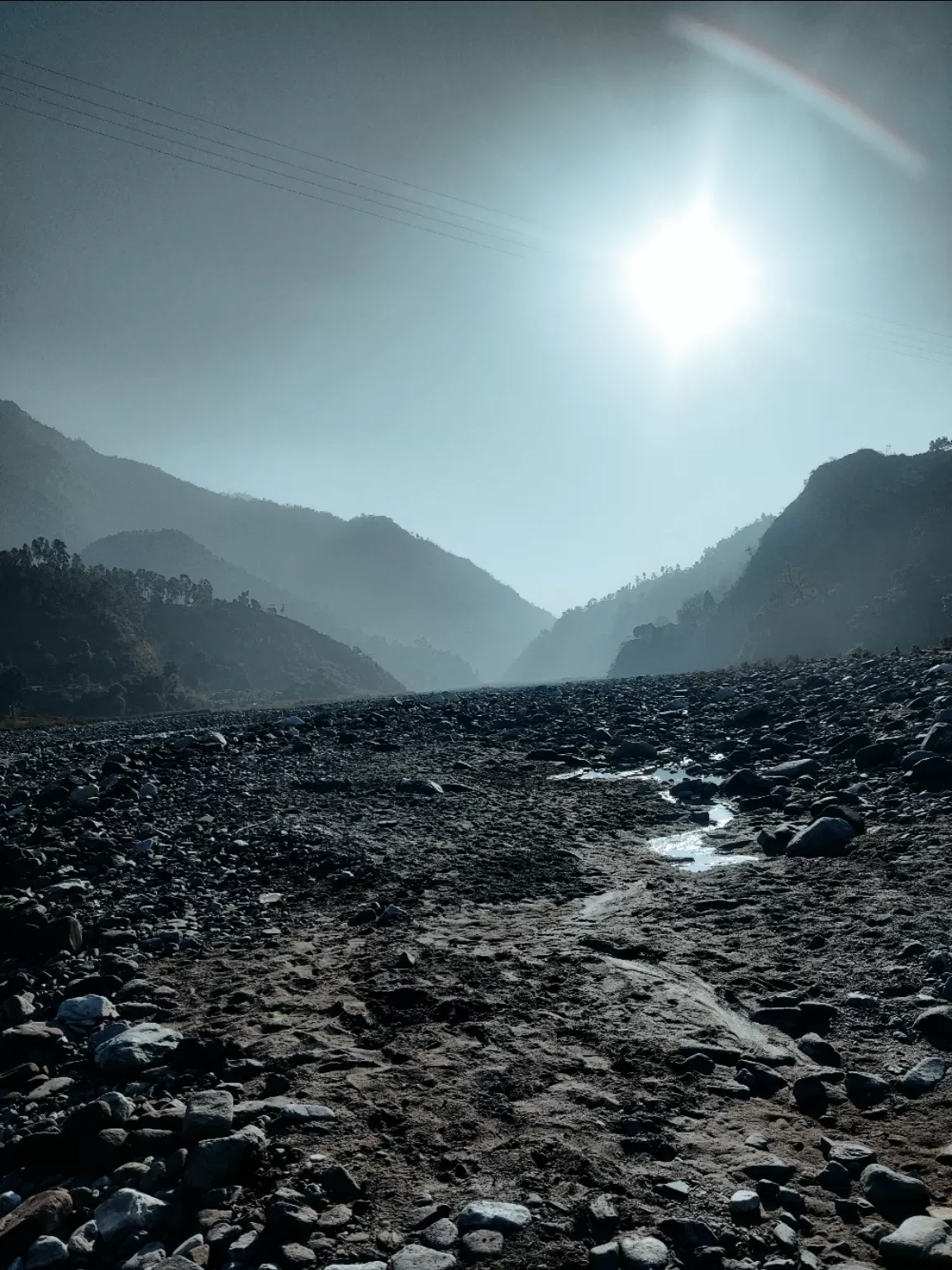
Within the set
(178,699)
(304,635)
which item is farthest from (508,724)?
(304,635)

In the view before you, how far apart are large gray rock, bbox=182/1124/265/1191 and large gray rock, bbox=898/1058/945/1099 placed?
8.94 ft

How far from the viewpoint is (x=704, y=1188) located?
275 cm

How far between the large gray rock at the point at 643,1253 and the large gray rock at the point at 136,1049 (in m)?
2.41

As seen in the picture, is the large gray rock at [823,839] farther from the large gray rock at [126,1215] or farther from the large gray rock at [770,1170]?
the large gray rock at [126,1215]

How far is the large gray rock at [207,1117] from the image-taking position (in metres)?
3.10

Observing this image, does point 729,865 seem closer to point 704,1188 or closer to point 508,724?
point 704,1188

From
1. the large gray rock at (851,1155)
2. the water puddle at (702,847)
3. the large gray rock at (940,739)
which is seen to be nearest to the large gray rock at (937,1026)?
the large gray rock at (851,1155)

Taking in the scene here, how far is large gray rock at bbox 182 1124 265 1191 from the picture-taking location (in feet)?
9.36

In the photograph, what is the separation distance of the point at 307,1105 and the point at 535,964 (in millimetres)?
1929

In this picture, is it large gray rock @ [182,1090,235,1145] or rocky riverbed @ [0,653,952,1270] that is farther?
large gray rock @ [182,1090,235,1145]

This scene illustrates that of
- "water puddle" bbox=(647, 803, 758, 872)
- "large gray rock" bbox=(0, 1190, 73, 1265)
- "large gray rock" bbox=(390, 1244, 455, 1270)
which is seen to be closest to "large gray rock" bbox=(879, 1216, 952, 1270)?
"large gray rock" bbox=(390, 1244, 455, 1270)

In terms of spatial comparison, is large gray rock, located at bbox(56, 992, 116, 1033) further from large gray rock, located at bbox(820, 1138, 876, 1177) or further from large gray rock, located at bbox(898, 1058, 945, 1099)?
large gray rock, located at bbox(898, 1058, 945, 1099)

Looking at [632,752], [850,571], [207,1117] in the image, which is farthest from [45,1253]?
[850,571]

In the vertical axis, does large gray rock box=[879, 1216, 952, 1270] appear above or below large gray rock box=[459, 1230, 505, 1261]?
above
